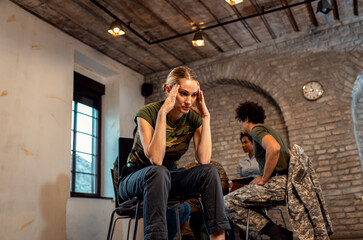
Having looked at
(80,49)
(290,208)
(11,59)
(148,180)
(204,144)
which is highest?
(80,49)

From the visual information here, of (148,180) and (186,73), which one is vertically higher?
(186,73)

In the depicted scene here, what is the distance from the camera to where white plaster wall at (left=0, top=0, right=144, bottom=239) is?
4121mm

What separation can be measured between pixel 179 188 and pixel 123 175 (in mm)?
374

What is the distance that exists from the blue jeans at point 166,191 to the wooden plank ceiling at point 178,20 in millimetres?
3285

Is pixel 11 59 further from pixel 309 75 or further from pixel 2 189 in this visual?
pixel 309 75

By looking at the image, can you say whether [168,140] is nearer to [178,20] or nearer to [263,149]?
[263,149]

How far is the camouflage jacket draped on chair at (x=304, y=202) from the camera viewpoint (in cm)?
271

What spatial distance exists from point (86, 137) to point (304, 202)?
4.00 meters

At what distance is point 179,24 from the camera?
17.4 feet

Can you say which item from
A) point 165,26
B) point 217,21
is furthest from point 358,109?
point 165,26

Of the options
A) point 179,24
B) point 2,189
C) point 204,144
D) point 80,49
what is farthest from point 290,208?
point 80,49


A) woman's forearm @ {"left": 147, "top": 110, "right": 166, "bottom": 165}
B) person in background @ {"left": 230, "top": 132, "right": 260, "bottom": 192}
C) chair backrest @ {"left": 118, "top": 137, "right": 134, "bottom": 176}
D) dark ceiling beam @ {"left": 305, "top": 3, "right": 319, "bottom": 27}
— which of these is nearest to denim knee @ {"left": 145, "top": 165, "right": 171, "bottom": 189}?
woman's forearm @ {"left": 147, "top": 110, "right": 166, "bottom": 165}

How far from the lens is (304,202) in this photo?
9.02 ft

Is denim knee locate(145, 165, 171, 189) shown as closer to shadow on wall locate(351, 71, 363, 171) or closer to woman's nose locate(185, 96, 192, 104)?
woman's nose locate(185, 96, 192, 104)
